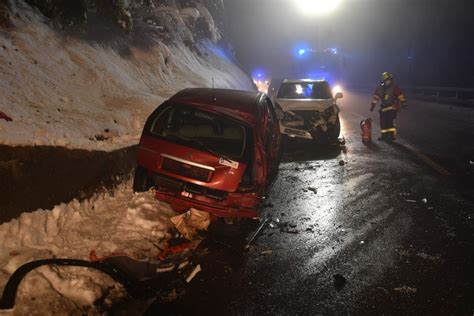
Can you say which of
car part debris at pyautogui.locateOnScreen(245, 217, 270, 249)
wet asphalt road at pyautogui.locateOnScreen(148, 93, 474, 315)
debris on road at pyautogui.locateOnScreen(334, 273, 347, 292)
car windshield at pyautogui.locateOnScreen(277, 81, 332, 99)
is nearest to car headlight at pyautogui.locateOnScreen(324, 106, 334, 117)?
car windshield at pyautogui.locateOnScreen(277, 81, 332, 99)

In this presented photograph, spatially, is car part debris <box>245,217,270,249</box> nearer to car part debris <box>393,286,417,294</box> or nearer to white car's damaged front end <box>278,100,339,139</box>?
car part debris <box>393,286,417,294</box>

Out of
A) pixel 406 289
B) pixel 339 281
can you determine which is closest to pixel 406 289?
pixel 406 289

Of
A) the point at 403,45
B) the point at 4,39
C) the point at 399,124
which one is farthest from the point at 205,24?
the point at 403,45

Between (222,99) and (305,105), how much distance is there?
513 cm

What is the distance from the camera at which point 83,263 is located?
364 cm

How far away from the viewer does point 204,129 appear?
5648 mm

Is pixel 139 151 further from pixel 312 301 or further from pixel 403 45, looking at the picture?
pixel 403 45

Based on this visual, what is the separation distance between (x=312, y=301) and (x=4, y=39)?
27.2ft

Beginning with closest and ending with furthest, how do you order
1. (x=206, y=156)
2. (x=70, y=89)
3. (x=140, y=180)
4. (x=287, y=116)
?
1. (x=206, y=156)
2. (x=140, y=180)
3. (x=70, y=89)
4. (x=287, y=116)

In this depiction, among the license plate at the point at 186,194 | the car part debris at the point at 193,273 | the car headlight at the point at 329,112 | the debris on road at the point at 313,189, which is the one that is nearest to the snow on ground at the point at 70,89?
the license plate at the point at 186,194

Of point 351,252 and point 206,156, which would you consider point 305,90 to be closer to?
point 206,156

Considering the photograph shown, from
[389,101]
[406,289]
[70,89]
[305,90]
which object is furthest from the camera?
[305,90]

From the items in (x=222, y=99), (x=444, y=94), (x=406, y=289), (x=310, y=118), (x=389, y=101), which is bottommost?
(x=406, y=289)

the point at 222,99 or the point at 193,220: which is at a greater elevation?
the point at 222,99
